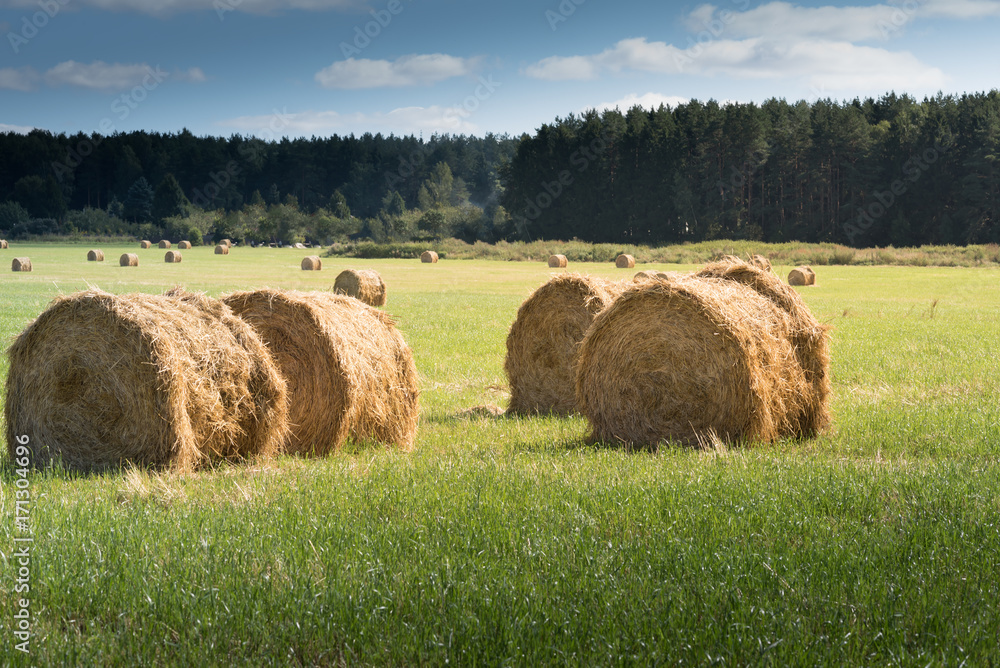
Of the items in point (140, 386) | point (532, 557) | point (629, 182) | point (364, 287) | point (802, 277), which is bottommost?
point (532, 557)

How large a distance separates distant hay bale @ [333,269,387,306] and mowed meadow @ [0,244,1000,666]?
2182 cm

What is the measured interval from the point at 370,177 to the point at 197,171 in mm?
29511

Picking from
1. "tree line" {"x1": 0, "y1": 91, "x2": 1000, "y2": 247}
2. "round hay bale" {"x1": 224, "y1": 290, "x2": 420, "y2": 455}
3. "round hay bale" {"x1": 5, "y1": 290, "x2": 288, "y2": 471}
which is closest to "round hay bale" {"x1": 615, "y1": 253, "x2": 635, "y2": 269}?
"tree line" {"x1": 0, "y1": 91, "x2": 1000, "y2": 247}

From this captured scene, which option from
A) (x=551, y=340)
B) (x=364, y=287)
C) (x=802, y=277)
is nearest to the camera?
(x=551, y=340)

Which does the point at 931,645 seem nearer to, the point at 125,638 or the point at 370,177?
the point at 125,638

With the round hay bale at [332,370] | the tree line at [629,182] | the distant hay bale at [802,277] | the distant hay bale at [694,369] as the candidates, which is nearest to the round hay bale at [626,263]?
the distant hay bale at [802,277]

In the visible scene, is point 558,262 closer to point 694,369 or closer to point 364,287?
point 364,287

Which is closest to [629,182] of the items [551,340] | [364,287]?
[364,287]

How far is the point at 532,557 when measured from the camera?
5.17m

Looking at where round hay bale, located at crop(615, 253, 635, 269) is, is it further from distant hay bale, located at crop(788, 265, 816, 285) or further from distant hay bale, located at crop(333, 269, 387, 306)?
distant hay bale, located at crop(333, 269, 387, 306)

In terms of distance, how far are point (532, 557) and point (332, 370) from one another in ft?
14.5

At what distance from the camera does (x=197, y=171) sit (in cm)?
12800

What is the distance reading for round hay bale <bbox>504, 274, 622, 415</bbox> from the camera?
1227 centimetres

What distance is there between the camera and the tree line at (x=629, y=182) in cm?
7962
